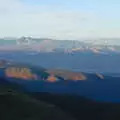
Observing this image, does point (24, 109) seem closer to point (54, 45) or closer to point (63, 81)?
point (63, 81)

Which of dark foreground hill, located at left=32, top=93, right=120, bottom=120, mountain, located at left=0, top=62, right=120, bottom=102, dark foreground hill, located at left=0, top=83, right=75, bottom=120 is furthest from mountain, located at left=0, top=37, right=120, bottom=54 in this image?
dark foreground hill, located at left=0, top=83, right=75, bottom=120

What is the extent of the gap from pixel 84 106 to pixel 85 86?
0.34m

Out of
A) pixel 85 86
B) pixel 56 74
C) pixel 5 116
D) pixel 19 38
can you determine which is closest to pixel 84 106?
pixel 85 86

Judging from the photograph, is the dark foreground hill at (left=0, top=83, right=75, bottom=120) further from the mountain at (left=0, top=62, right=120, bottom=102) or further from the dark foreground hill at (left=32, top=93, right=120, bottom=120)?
the mountain at (left=0, top=62, right=120, bottom=102)

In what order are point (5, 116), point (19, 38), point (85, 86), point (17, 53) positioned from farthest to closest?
point (19, 38)
point (17, 53)
point (85, 86)
point (5, 116)

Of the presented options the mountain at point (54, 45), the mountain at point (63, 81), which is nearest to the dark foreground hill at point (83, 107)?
the mountain at point (63, 81)

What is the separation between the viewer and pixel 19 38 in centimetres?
395

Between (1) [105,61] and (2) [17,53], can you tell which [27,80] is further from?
(1) [105,61]

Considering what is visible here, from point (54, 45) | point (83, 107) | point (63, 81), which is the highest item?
point (54, 45)

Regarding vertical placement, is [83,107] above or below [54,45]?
below

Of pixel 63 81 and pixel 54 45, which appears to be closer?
pixel 63 81

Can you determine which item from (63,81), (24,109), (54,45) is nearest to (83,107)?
(63,81)

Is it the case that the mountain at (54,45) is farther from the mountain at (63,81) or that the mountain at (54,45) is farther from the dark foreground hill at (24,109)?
the dark foreground hill at (24,109)

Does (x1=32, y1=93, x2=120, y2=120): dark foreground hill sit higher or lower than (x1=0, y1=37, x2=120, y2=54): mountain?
lower
